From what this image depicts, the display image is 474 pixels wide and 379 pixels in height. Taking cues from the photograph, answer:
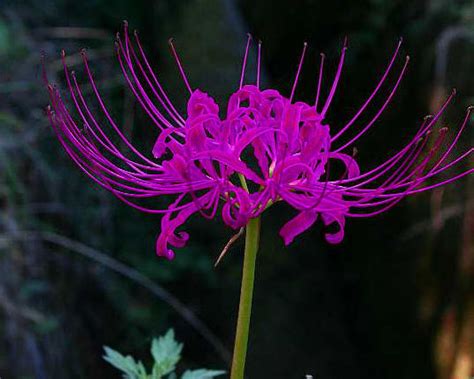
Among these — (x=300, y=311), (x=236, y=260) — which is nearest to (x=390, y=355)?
(x=300, y=311)

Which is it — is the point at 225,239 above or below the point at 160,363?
above

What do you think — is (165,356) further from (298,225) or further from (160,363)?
(298,225)

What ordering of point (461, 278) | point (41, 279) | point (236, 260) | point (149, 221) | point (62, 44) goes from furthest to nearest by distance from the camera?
1. point (236, 260)
2. point (149, 221)
3. point (62, 44)
4. point (461, 278)
5. point (41, 279)

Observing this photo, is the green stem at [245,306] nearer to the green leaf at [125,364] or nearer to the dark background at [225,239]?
the green leaf at [125,364]

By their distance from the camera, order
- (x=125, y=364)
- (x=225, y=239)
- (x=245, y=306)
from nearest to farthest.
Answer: (x=245, y=306) → (x=125, y=364) → (x=225, y=239)

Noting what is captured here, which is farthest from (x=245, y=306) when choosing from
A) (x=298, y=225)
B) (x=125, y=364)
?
(x=125, y=364)

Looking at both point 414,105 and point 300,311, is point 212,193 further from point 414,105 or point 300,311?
point 300,311

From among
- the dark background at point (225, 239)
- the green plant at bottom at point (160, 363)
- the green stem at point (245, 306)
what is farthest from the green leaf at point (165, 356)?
the dark background at point (225, 239)
